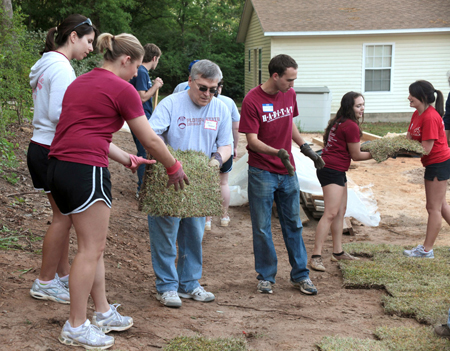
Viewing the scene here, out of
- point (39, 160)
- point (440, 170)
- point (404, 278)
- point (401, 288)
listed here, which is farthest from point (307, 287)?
point (39, 160)

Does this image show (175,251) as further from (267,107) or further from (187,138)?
(267,107)

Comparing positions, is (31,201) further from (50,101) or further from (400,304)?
(400,304)

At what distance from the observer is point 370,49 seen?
1800cm

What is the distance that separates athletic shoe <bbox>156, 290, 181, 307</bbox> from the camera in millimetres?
3764

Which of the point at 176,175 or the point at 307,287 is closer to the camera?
the point at 176,175

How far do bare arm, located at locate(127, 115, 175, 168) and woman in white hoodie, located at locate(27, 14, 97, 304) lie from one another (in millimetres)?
772

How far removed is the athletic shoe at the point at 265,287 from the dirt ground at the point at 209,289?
0.07 metres

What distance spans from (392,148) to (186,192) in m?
2.76

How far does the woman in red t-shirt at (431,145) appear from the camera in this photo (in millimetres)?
4973

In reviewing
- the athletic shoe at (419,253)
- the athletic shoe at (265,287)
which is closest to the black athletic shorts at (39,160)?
the athletic shoe at (265,287)

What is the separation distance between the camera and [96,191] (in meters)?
2.77

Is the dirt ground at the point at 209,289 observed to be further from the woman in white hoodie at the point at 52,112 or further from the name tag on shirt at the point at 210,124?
the name tag on shirt at the point at 210,124

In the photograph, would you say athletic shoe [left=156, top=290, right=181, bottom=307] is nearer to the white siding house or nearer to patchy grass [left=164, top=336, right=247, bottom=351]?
patchy grass [left=164, top=336, right=247, bottom=351]

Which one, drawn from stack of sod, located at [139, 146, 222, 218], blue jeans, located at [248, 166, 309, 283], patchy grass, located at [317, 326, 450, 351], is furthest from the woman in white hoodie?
patchy grass, located at [317, 326, 450, 351]
